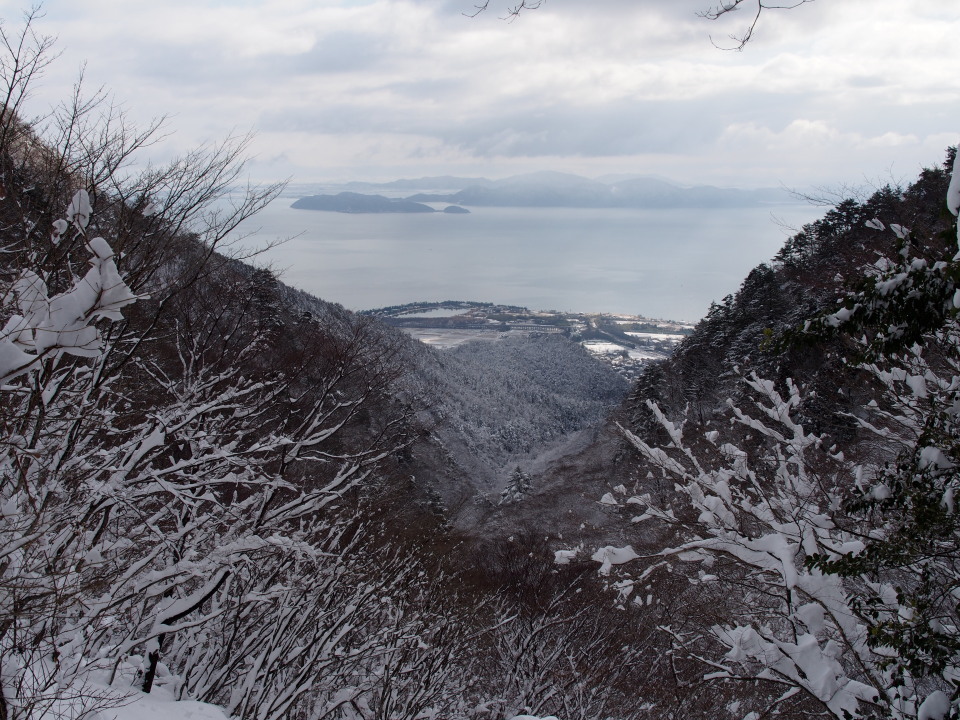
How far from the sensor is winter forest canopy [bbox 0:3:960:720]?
298cm

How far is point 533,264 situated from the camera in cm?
13675

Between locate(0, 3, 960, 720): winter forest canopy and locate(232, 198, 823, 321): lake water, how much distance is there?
4703cm

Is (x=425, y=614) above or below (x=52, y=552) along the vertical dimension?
below

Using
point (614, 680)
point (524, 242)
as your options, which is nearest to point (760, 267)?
point (614, 680)

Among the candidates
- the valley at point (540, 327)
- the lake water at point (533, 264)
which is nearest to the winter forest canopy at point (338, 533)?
the lake water at point (533, 264)

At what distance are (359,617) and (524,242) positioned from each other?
556ft

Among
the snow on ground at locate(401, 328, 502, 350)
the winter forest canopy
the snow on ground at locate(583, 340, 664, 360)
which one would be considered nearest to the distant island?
the snow on ground at locate(401, 328, 502, 350)

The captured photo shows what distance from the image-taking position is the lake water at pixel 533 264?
87125 mm

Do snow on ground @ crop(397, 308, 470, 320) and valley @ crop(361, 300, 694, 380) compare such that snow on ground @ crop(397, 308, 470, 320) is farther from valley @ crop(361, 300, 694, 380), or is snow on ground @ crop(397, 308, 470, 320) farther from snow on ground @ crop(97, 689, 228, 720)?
snow on ground @ crop(97, 689, 228, 720)

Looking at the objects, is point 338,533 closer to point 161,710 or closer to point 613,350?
point 161,710

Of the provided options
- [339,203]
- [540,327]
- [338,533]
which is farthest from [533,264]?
[338,533]

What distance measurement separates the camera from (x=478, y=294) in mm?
101938

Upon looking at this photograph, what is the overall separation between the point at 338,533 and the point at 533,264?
132224mm

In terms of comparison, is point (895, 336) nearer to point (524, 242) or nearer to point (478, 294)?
point (478, 294)
